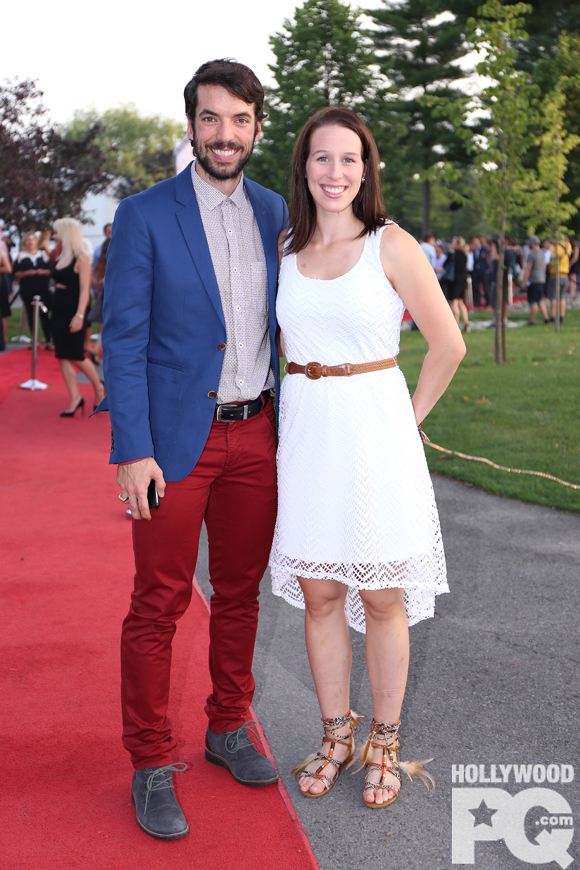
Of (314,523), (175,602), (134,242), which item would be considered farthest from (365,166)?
(175,602)

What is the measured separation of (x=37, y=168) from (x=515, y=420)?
1780 cm

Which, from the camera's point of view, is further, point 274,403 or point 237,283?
point 274,403

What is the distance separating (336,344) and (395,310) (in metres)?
0.24

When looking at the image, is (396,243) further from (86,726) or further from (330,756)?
(86,726)

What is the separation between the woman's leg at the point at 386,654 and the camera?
2.84 meters

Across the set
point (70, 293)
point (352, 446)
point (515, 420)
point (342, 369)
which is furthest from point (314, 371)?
point (70, 293)

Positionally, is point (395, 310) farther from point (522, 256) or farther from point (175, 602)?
point (522, 256)

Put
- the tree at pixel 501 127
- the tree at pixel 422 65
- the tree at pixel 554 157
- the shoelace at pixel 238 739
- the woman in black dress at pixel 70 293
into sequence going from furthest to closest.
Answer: the tree at pixel 422 65, the tree at pixel 554 157, the tree at pixel 501 127, the woman in black dress at pixel 70 293, the shoelace at pixel 238 739

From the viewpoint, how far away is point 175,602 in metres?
2.79

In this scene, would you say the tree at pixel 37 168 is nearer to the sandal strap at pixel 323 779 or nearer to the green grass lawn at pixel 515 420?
the green grass lawn at pixel 515 420

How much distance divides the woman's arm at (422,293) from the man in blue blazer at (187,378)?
429mm

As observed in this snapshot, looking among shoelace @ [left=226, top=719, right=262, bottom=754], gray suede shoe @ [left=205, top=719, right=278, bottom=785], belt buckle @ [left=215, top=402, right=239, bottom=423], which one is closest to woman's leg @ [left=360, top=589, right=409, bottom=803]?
gray suede shoe @ [left=205, top=719, right=278, bottom=785]

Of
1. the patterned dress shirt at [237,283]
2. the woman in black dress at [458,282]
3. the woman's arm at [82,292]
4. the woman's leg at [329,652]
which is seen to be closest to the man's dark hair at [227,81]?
the patterned dress shirt at [237,283]

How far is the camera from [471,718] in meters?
3.34
